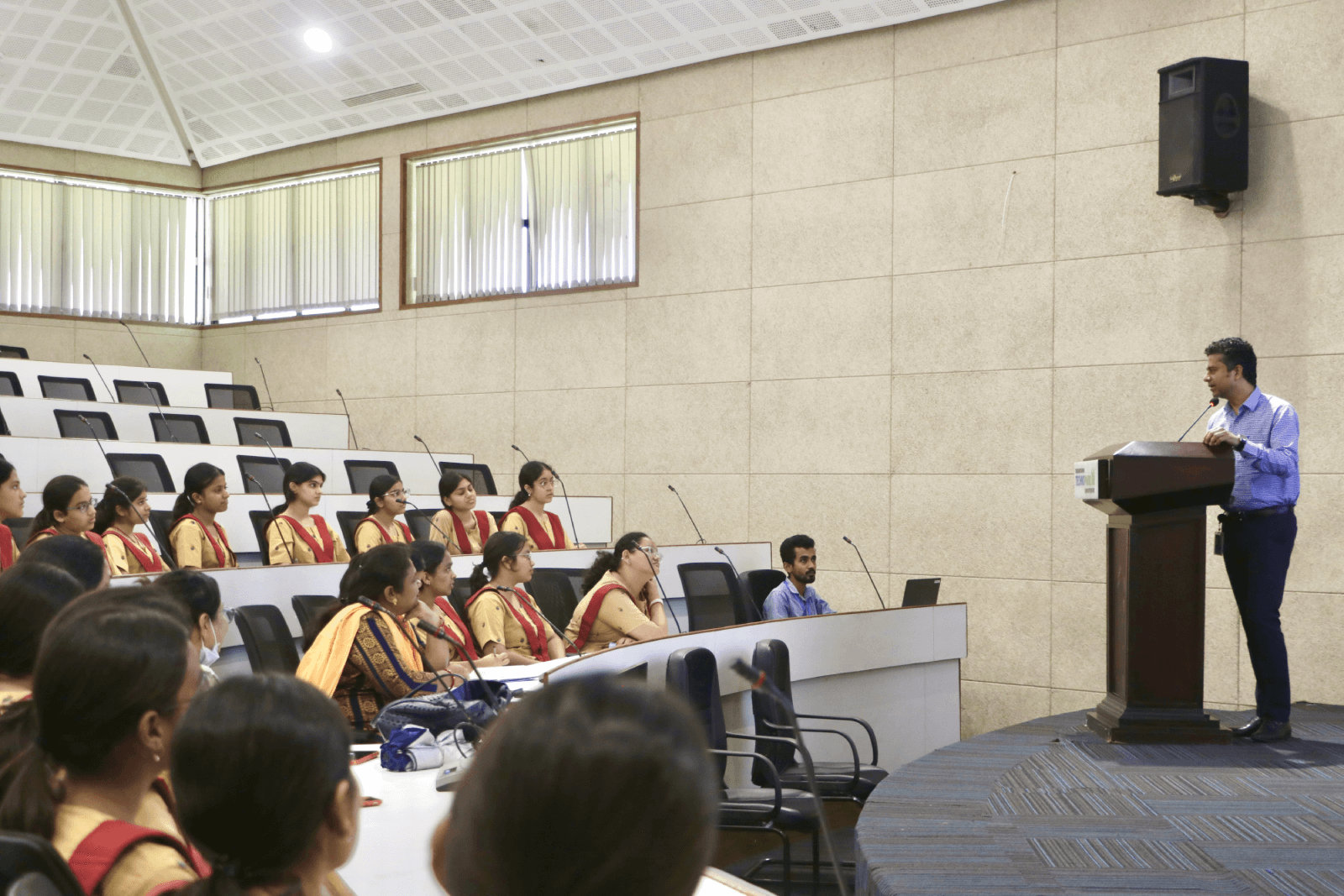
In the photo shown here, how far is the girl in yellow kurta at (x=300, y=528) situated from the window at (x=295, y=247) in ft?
14.4

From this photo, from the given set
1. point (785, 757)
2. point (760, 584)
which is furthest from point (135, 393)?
point (785, 757)

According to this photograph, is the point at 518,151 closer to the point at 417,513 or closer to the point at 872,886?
the point at 417,513

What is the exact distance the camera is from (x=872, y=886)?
269cm

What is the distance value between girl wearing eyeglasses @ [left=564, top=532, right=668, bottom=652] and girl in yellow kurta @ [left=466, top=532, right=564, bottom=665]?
22 centimetres

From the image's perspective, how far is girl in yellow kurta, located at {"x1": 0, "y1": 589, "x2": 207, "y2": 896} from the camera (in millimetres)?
1381

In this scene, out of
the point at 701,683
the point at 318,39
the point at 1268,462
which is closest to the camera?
the point at 701,683

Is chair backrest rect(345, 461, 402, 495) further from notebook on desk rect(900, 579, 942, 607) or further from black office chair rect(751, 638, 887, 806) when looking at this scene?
black office chair rect(751, 638, 887, 806)

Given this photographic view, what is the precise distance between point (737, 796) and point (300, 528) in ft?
9.91

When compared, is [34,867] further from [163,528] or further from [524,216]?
[524,216]

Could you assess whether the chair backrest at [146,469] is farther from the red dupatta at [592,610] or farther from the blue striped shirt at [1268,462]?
the blue striped shirt at [1268,462]

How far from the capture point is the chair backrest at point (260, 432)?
8.66 metres

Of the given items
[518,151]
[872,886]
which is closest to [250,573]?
[872,886]

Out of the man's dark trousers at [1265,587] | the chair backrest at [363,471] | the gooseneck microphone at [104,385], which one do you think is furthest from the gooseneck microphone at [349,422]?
the man's dark trousers at [1265,587]

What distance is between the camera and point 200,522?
5.50 metres
